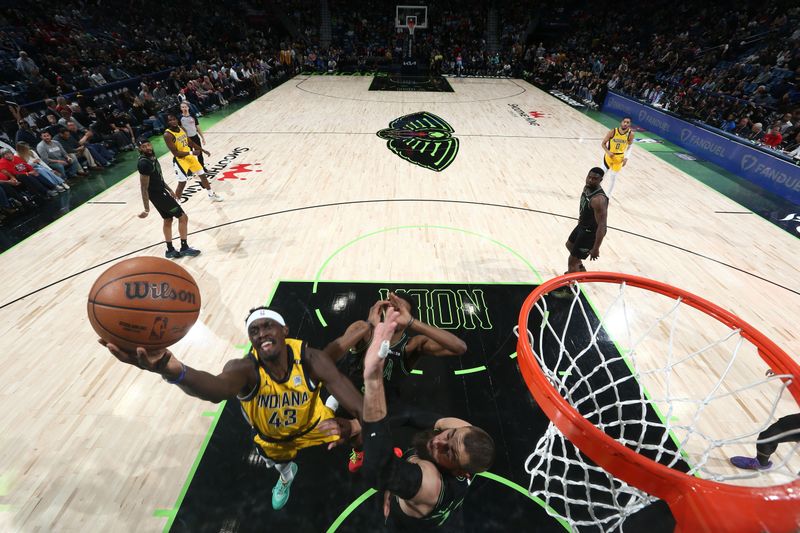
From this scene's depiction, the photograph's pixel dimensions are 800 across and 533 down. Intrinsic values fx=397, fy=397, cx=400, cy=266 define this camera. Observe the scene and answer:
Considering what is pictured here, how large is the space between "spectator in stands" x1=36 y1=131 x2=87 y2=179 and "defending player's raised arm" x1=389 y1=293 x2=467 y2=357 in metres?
8.47

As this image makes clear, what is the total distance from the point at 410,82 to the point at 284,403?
19400mm

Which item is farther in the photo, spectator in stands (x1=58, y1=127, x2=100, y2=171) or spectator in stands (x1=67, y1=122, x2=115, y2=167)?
spectator in stands (x1=67, y1=122, x2=115, y2=167)

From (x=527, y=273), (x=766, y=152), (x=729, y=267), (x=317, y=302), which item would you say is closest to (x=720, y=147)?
(x=766, y=152)

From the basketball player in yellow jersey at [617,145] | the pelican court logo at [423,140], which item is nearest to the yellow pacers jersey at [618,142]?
the basketball player in yellow jersey at [617,145]

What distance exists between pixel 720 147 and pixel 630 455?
11324mm

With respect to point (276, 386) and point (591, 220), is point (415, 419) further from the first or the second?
point (591, 220)

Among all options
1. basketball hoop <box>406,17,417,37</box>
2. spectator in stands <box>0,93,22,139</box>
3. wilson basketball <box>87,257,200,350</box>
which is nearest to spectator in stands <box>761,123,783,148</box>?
wilson basketball <box>87,257,200,350</box>

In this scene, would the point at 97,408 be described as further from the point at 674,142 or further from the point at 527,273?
the point at 674,142

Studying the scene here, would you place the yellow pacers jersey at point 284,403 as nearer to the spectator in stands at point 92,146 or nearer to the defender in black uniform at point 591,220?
the defender in black uniform at point 591,220

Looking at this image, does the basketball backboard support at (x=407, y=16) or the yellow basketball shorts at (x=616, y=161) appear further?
the basketball backboard support at (x=407, y=16)

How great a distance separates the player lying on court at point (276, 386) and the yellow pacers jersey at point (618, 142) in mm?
7234

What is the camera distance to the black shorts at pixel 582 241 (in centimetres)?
467

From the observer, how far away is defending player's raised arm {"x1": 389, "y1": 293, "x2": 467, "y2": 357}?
2488 mm

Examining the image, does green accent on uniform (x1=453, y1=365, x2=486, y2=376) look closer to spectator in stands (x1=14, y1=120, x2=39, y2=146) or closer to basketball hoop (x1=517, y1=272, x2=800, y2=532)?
basketball hoop (x1=517, y1=272, x2=800, y2=532)
